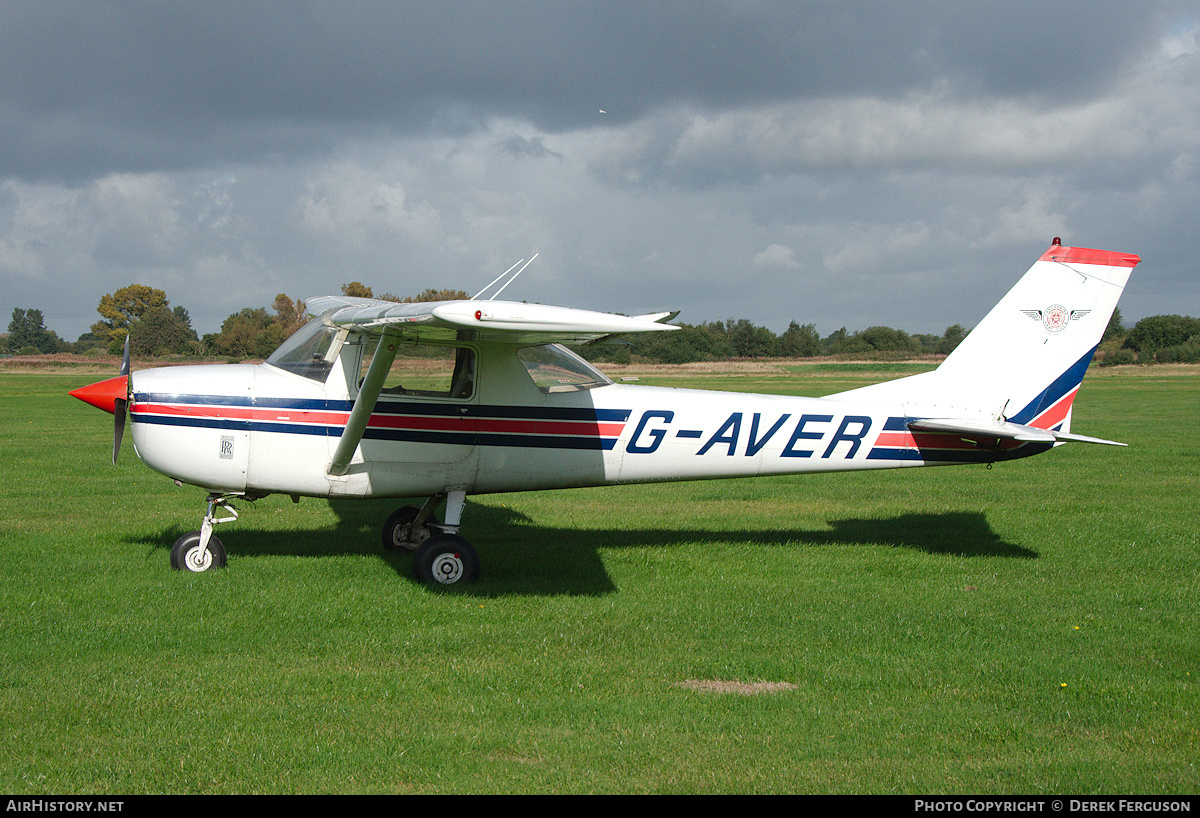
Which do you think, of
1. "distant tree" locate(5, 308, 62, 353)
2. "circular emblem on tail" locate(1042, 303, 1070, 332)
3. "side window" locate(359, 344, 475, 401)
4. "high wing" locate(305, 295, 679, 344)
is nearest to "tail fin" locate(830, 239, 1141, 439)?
"circular emblem on tail" locate(1042, 303, 1070, 332)

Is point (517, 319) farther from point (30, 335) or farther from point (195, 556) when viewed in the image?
point (30, 335)

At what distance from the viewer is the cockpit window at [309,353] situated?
729 cm

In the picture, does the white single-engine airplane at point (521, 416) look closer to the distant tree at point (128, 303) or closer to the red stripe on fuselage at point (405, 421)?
the red stripe on fuselage at point (405, 421)

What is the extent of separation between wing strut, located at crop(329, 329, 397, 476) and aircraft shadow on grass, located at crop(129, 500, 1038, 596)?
1.34m

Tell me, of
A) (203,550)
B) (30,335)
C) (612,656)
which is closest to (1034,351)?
(612,656)

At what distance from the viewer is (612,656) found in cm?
548

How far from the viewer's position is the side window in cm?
727

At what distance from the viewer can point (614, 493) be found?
42.1 ft

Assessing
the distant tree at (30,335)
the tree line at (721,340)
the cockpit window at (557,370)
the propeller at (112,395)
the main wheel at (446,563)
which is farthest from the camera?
the distant tree at (30,335)

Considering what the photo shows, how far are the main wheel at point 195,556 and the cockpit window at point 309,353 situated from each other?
1648mm

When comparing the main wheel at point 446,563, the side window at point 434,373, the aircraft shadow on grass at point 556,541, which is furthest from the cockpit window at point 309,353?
the aircraft shadow on grass at point 556,541

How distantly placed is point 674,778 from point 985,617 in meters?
3.58

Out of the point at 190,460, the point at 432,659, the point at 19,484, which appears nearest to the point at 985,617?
the point at 432,659
